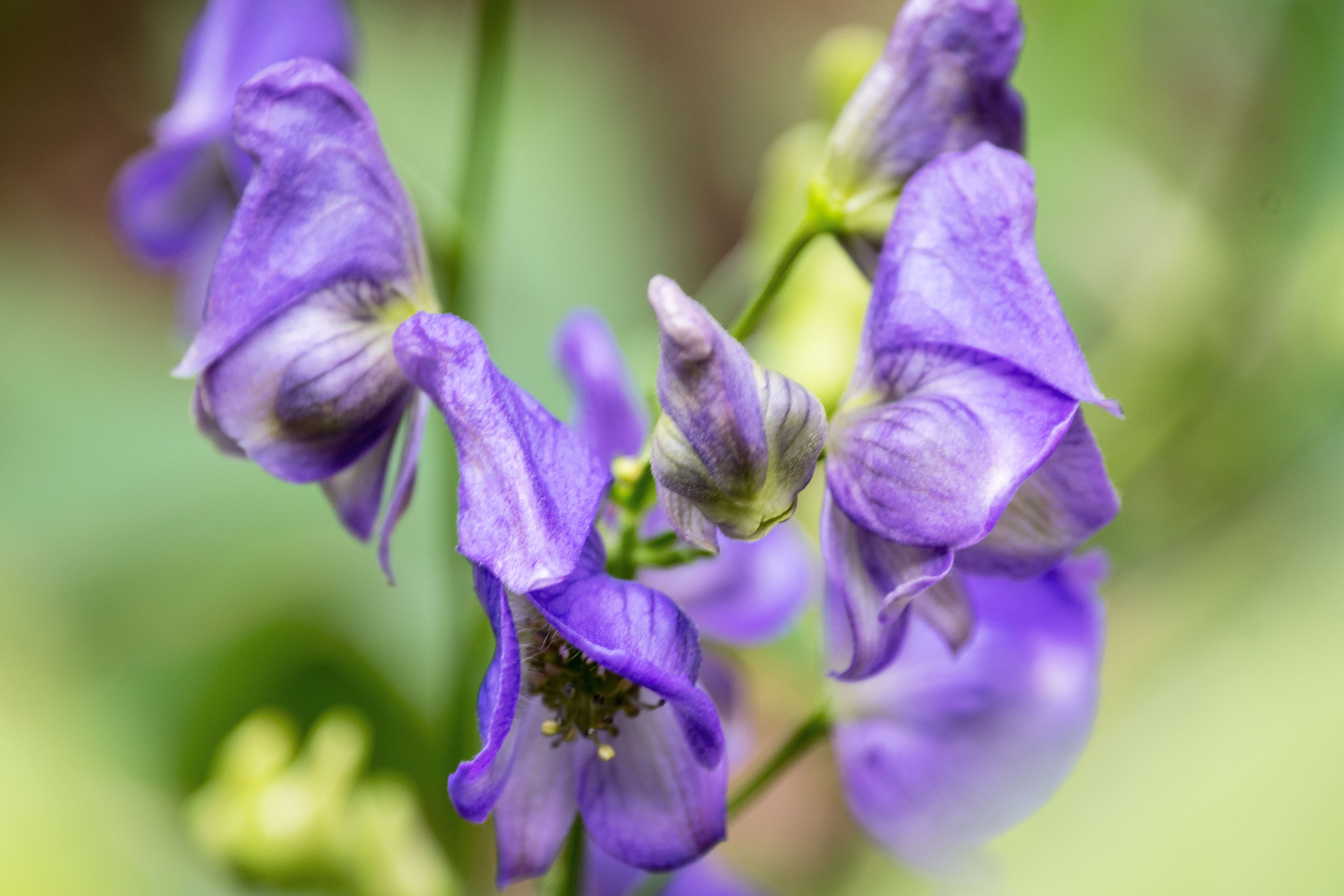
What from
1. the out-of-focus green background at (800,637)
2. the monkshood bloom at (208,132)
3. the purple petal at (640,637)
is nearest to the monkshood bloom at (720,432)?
the purple petal at (640,637)

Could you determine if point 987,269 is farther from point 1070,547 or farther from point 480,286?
point 480,286

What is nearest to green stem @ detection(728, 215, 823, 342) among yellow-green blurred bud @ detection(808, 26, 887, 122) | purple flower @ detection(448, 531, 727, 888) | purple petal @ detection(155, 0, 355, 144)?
purple flower @ detection(448, 531, 727, 888)

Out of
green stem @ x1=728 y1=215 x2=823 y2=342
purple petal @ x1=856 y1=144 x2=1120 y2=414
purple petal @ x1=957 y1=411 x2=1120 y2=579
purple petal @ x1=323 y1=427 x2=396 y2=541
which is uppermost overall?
purple petal @ x1=856 y1=144 x2=1120 y2=414

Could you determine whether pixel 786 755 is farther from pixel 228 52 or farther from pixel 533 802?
pixel 228 52

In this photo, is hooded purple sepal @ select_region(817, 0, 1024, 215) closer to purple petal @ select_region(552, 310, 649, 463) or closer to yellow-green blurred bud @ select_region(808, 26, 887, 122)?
purple petal @ select_region(552, 310, 649, 463)

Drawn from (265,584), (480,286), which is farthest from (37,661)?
(480,286)
